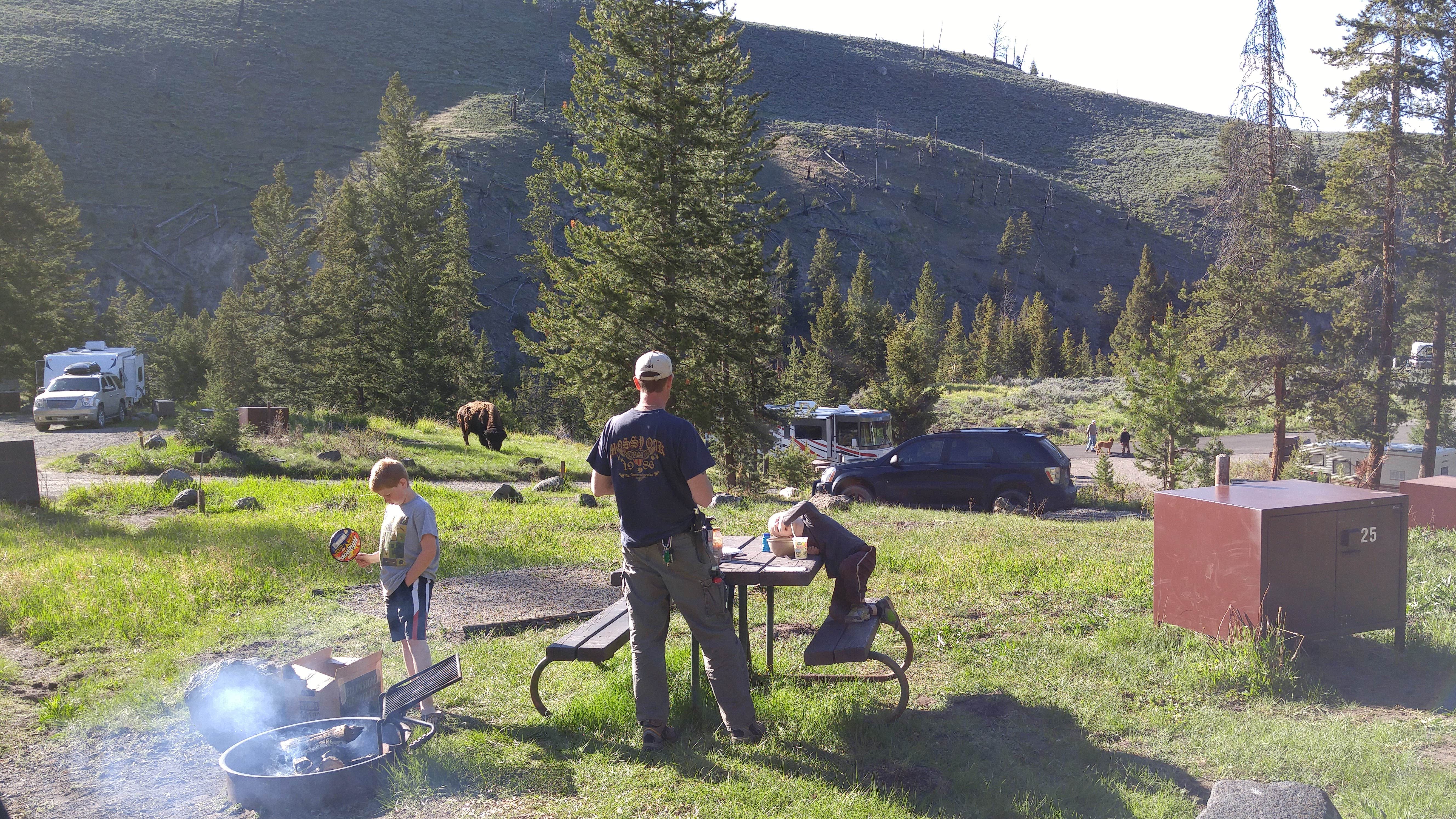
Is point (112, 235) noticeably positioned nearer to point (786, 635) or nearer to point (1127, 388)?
point (1127, 388)

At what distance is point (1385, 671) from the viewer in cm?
536

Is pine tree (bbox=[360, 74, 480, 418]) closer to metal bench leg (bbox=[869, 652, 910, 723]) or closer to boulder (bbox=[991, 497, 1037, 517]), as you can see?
boulder (bbox=[991, 497, 1037, 517])

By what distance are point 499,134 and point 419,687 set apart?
95.5 metres

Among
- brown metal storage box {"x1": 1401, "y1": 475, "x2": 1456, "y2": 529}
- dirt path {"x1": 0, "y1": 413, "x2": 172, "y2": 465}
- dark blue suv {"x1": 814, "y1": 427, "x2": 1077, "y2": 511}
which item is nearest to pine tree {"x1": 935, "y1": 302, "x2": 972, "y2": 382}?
dark blue suv {"x1": 814, "y1": 427, "x2": 1077, "y2": 511}

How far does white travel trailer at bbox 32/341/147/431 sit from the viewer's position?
2578 cm

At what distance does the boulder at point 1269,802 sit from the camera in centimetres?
322

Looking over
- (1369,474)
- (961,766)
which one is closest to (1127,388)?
(1369,474)

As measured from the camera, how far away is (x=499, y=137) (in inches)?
3565

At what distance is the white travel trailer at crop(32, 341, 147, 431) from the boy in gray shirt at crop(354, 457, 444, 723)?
89.8 feet

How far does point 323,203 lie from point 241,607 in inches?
2039

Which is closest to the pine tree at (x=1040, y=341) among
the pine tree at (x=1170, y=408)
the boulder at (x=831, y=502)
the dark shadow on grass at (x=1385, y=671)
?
the pine tree at (x=1170, y=408)

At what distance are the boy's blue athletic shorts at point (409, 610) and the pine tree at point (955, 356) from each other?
196ft

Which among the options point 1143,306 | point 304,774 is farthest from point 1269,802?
point 1143,306

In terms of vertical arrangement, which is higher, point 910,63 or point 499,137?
point 910,63
